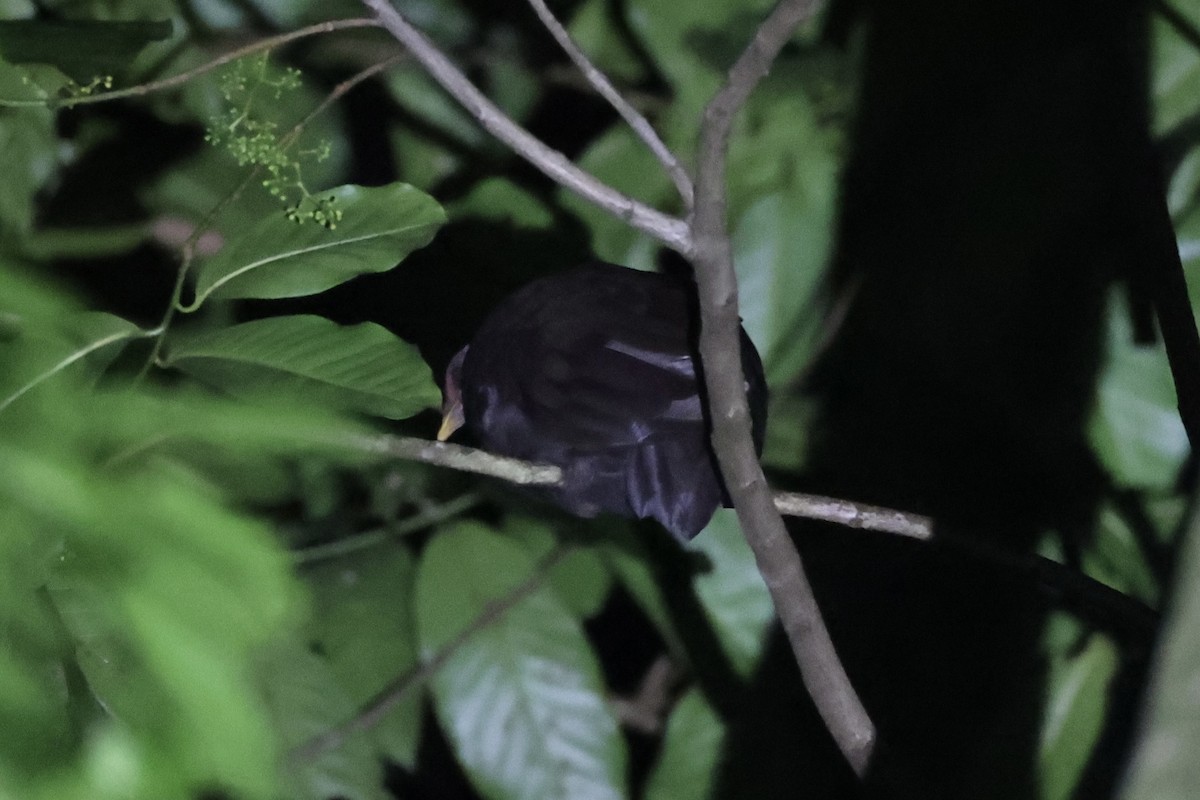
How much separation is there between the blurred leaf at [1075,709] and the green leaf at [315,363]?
0.76m

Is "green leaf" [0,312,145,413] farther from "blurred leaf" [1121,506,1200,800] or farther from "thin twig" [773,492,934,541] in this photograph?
"thin twig" [773,492,934,541]

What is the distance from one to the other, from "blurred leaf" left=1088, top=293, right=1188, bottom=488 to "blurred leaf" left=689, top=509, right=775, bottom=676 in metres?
0.41

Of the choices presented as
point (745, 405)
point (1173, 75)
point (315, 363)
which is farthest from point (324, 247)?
point (1173, 75)

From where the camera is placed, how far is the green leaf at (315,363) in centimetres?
67

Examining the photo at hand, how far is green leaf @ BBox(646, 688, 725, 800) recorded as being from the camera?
130cm

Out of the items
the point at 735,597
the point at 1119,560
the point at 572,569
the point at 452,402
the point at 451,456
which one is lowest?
the point at 572,569

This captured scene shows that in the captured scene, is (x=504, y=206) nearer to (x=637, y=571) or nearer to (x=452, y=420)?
(x=452, y=420)

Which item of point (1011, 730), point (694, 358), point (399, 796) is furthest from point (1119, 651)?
point (399, 796)

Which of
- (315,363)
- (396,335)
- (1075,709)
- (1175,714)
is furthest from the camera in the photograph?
(1075,709)

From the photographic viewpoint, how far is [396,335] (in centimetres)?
92

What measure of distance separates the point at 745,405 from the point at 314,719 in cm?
67

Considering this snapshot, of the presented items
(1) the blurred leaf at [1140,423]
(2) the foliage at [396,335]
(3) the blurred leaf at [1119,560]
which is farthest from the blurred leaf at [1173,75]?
(3) the blurred leaf at [1119,560]

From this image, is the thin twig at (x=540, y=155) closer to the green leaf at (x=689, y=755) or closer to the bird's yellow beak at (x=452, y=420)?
the bird's yellow beak at (x=452, y=420)

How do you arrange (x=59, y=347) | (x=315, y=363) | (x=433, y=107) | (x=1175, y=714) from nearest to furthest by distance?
(x=1175, y=714), (x=59, y=347), (x=315, y=363), (x=433, y=107)
